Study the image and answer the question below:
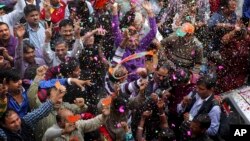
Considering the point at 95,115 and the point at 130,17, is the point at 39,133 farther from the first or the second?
the point at 130,17

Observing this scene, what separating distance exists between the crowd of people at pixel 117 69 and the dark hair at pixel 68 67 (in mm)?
14

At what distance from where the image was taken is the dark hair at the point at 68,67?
6.88m

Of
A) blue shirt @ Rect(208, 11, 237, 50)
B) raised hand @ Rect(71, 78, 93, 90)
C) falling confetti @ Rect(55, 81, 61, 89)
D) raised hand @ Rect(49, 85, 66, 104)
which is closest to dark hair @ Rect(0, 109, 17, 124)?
raised hand @ Rect(49, 85, 66, 104)

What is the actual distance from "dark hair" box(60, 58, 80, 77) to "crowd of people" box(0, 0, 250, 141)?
14 mm

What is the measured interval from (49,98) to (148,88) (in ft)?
4.94

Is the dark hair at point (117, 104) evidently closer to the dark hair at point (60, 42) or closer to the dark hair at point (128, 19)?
the dark hair at point (60, 42)

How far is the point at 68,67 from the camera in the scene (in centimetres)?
690

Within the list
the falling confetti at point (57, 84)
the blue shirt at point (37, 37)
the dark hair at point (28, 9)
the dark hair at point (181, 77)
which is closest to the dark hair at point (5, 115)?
the falling confetti at point (57, 84)

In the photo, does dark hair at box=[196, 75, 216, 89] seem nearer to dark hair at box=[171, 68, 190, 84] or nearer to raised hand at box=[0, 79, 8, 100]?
dark hair at box=[171, 68, 190, 84]

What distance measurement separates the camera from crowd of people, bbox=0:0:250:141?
6.14m

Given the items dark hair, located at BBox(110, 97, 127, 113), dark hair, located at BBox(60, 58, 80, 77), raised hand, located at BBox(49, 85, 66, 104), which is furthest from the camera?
dark hair, located at BBox(60, 58, 80, 77)

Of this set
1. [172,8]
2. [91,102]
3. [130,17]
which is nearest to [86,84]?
[91,102]

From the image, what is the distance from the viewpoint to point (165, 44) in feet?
26.7

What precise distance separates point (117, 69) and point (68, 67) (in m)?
0.89
